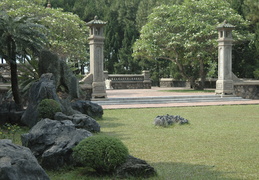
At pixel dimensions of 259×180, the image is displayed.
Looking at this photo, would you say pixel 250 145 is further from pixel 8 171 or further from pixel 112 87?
pixel 112 87

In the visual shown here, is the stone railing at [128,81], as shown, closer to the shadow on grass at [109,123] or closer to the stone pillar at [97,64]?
the stone pillar at [97,64]

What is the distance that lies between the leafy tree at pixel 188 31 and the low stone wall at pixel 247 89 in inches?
205

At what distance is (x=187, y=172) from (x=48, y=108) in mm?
5707

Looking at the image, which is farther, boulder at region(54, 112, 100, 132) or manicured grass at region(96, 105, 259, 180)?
boulder at region(54, 112, 100, 132)

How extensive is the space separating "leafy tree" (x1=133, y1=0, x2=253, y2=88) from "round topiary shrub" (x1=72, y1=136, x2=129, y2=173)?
2395 cm

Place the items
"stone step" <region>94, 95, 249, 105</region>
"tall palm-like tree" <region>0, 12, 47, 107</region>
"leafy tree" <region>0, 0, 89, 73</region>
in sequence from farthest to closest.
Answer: "leafy tree" <region>0, 0, 89, 73</region> < "stone step" <region>94, 95, 249, 105</region> < "tall palm-like tree" <region>0, 12, 47, 107</region>

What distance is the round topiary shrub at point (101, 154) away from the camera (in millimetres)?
5809

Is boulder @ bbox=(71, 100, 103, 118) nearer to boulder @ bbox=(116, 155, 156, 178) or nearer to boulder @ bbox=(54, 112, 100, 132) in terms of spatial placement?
boulder @ bbox=(54, 112, 100, 132)

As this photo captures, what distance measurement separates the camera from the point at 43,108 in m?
10.6

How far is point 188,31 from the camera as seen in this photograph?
99.2 feet

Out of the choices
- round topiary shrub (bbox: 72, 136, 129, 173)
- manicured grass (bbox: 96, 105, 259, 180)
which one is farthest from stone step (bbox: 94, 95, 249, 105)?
round topiary shrub (bbox: 72, 136, 129, 173)

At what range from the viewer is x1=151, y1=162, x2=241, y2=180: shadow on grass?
19.0 feet

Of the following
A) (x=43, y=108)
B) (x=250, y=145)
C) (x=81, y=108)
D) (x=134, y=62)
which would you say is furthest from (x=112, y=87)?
(x=250, y=145)

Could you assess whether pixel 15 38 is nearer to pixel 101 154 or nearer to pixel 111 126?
pixel 111 126
